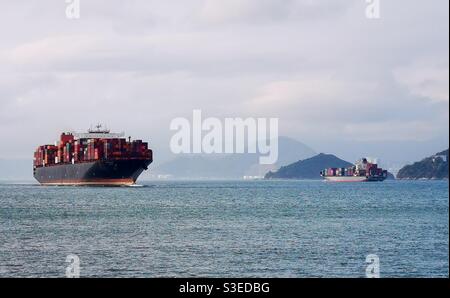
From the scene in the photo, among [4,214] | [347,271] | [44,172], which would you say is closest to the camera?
[347,271]

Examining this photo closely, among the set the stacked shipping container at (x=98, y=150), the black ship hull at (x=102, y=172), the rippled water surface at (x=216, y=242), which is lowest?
the rippled water surface at (x=216, y=242)

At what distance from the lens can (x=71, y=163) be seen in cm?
12044

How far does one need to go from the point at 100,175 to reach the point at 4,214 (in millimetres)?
54397

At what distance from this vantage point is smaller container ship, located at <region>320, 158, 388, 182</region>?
18650 cm

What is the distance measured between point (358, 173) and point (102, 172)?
84919 millimetres

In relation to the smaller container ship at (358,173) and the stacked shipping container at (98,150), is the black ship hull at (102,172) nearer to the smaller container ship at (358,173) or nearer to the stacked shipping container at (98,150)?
the stacked shipping container at (98,150)

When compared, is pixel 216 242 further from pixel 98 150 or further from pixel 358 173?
pixel 358 173

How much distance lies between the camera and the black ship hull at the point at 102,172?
381 ft

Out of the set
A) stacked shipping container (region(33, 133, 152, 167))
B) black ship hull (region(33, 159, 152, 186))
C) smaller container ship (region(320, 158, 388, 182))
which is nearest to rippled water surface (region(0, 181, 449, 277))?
stacked shipping container (region(33, 133, 152, 167))

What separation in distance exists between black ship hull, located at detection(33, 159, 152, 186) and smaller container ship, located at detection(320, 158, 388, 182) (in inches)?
2951

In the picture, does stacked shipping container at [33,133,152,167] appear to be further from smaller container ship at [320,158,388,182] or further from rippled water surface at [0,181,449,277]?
smaller container ship at [320,158,388,182]

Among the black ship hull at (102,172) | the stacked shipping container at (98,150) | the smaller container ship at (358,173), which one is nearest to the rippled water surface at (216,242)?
the stacked shipping container at (98,150)
